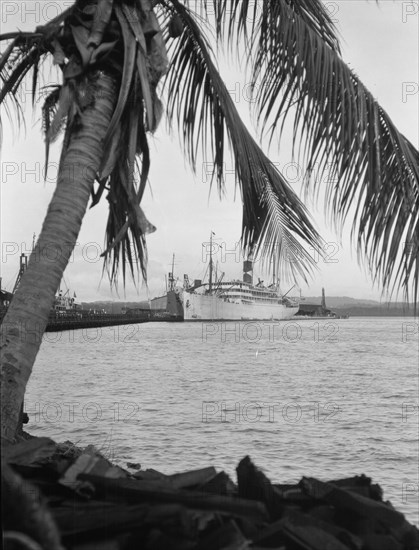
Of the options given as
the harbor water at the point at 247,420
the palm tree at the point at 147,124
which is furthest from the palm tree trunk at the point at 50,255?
the harbor water at the point at 247,420

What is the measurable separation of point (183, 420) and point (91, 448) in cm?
1404

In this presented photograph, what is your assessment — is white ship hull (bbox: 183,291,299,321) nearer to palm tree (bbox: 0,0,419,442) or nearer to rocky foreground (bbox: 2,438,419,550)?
palm tree (bbox: 0,0,419,442)

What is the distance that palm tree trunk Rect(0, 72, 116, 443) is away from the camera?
189 inches

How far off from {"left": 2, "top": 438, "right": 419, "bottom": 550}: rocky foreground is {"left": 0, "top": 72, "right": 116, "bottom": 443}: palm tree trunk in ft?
1.86

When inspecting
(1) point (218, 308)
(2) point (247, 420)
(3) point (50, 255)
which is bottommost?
(2) point (247, 420)

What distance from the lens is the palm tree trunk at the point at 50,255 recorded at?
4.79 metres

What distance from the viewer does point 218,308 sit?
432 ft

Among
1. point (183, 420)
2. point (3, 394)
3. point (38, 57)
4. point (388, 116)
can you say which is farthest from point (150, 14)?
point (183, 420)

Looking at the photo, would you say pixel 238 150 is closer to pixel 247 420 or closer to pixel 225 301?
pixel 247 420

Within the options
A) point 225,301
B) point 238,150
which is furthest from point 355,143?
point 225,301

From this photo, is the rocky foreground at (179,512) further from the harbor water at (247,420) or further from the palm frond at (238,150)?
the harbor water at (247,420)

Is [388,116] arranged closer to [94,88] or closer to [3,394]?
[94,88]

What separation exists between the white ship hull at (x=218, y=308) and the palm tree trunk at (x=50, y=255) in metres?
123

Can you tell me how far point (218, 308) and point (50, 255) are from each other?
127m
